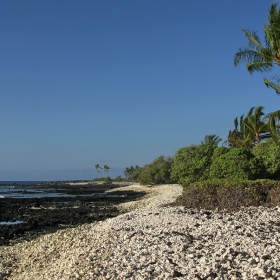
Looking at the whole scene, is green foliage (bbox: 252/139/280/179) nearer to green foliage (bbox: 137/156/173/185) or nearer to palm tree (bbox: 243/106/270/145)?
palm tree (bbox: 243/106/270/145)

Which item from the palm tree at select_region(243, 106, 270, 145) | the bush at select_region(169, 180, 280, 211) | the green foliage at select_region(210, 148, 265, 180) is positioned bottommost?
the bush at select_region(169, 180, 280, 211)

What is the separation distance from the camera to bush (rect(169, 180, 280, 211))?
44.1 feet

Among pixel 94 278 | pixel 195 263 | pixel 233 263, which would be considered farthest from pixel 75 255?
pixel 233 263

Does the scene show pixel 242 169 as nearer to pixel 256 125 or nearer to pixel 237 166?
pixel 237 166

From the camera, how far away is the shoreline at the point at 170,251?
6.75 m

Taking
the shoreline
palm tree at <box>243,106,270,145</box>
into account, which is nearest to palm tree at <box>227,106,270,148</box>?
palm tree at <box>243,106,270,145</box>

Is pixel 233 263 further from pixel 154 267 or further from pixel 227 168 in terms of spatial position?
pixel 227 168

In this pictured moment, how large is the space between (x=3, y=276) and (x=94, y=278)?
3.88m

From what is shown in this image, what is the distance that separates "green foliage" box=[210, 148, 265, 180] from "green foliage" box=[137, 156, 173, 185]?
113 feet

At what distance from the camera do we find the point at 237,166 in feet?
61.3

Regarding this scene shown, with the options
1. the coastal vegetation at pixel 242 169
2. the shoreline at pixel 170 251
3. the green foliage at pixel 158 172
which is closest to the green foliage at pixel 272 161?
the coastal vegetation at pixel 242 169

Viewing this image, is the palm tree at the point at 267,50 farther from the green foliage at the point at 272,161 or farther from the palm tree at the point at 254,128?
the palm tree at the point at 254,128

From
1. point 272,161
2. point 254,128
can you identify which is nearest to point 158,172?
point 254,128

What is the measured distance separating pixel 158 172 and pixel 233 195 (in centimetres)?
4100
